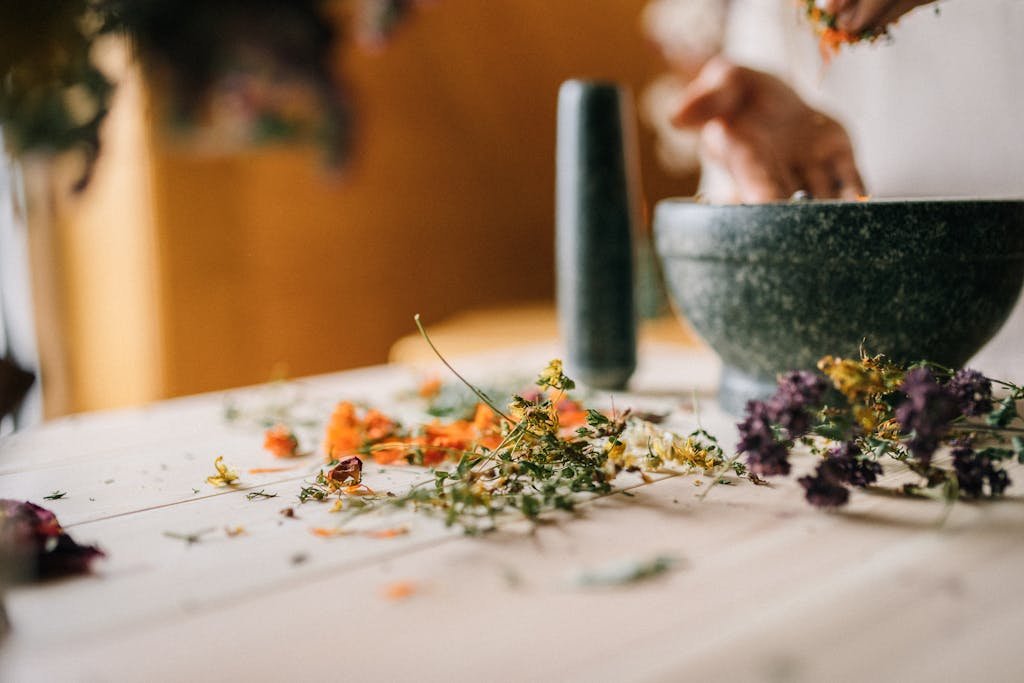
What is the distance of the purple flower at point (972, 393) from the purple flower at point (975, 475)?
0.11 feet

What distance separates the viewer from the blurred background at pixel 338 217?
2375 mm

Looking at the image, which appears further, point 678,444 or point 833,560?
point 678,444

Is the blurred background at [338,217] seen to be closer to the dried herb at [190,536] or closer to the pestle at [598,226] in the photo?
the pestle at [598,226]

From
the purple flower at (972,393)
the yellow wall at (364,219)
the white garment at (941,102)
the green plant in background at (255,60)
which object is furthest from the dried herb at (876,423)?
the yellow wall at (364,219)

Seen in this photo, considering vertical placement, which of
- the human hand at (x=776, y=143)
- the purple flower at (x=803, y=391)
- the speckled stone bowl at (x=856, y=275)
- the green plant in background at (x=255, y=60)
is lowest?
the purple flower at (x=803, y=391)

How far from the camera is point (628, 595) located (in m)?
0.44

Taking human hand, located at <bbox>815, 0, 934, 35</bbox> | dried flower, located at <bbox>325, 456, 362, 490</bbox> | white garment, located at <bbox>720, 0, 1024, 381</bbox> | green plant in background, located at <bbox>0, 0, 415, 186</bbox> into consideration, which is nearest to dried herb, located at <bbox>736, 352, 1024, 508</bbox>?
dried flower, located at <bbox>325, 456, 362, 490</bbox>

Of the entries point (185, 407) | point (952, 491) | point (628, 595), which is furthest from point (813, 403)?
point (185, 407)

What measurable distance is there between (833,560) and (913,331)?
1.15 ft

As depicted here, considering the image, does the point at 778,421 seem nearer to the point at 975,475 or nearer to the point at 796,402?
the point at 796,402

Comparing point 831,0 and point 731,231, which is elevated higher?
point 831,0

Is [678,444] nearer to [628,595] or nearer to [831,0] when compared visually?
[628,595]

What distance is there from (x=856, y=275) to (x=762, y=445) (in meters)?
0.26

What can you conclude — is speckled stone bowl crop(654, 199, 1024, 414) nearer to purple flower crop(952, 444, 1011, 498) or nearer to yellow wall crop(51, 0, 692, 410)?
purple flower crop(952, 444, 1011, 498)
